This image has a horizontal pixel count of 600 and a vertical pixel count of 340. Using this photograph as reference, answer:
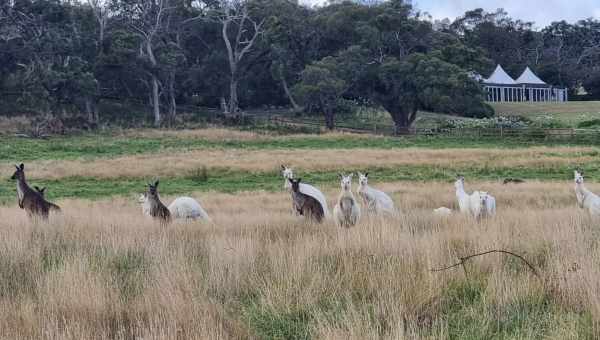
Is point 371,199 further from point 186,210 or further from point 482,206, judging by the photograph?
point 186,210

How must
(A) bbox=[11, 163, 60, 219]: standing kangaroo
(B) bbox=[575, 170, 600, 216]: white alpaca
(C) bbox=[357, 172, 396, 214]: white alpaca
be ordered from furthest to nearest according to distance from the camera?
→ (C) bbox=[357, 172, 396, 214]: white alpaca → (B) bbox=[575, 170, 600, 216]: white alpaca → (A) bbox=[11, 163, 60, 219]: standing kangaroo

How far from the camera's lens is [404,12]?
6016cm

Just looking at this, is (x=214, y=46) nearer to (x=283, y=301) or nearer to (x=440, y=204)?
(x=440, y=204)

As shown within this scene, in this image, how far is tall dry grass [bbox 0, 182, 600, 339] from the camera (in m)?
4.73

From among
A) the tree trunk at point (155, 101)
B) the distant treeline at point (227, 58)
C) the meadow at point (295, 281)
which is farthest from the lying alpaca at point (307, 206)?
the tree trunk at point (155, 101)

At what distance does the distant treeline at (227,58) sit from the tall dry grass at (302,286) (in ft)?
152

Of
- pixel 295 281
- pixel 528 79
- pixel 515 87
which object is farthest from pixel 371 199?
pixel 528 79

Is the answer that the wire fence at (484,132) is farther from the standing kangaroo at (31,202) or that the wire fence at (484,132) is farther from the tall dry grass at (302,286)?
the standing kangaroo at (31,202)

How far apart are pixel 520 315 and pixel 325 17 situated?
61.6 m

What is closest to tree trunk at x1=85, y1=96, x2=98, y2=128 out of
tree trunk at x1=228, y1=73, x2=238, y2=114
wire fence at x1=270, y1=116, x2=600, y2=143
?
tree trunk at x1=228, y1=73, x2=238, y2=114

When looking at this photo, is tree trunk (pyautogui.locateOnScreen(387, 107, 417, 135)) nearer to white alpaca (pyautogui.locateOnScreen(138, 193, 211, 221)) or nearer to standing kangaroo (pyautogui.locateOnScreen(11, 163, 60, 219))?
white alpaca (pyautogui.locateOnScreen(138, 193, 211, 221))

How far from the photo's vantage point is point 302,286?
5684 millimetres

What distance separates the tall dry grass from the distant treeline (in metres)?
46.3

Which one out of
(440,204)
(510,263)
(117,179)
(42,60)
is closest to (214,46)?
(42,60)
